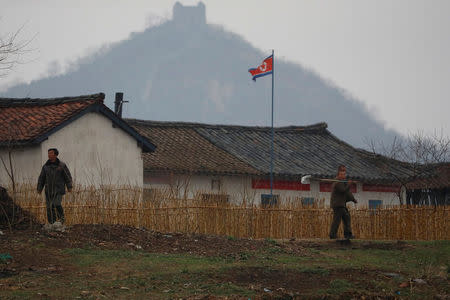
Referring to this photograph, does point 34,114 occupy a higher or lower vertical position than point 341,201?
higher

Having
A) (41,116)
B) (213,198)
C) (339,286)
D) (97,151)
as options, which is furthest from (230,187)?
(339,286)

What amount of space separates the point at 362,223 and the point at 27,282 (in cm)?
1126

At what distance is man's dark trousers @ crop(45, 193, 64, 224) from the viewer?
1545cm

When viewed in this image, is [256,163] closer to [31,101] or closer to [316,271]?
[31,101]

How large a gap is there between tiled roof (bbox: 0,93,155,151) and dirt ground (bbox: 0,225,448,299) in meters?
9.20

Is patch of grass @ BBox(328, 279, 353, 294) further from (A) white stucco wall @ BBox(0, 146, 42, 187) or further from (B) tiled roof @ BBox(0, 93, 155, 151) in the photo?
(A) white stucco wall @ BBox(0, 146, 42, 187)

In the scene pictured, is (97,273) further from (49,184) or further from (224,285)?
(49,184)

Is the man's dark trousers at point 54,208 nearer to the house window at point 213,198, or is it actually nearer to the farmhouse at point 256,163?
the house window at point 213,198

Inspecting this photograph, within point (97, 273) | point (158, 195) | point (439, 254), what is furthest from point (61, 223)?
point (439, 254)

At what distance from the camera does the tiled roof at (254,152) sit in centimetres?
3066

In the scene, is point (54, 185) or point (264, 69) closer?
point (54, 185)

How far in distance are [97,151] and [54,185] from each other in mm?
10123

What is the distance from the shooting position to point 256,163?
32.1 meters

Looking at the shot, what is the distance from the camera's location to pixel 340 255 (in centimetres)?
1490
